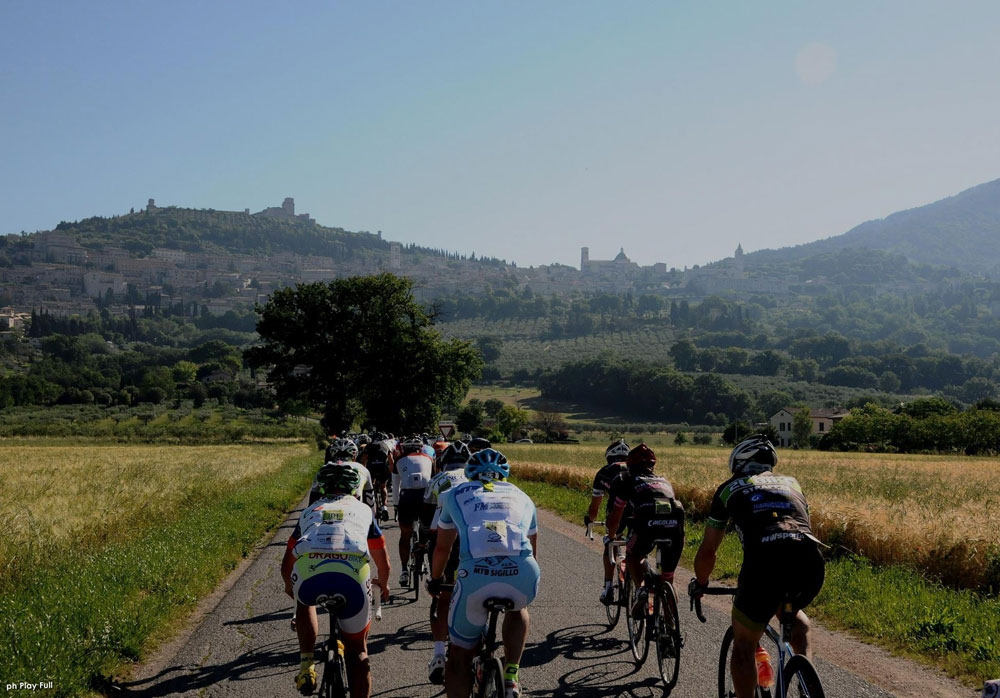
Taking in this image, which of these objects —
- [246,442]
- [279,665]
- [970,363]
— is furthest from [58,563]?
[970,363]

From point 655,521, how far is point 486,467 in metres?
2.40

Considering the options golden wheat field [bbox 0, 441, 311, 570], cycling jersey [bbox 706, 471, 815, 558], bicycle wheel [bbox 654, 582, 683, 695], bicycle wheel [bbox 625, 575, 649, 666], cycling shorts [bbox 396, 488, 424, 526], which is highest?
cycling jersey [bbox 706, 471, 815, 558]

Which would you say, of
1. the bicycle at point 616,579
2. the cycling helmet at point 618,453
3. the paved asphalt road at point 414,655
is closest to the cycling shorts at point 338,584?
the paved asphalt road at point 414,655

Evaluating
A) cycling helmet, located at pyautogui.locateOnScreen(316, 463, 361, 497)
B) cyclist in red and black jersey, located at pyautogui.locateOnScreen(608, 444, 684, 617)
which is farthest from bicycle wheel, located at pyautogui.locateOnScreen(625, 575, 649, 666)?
cycling helmet, located at pyautogui.locateOnScreen(316, 463, 361, 497)

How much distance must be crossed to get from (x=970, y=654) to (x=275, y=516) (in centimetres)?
1531

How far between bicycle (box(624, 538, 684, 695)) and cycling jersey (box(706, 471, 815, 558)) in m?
2.04

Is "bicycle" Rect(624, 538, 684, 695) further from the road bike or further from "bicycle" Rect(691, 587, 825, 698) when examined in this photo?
the road bike

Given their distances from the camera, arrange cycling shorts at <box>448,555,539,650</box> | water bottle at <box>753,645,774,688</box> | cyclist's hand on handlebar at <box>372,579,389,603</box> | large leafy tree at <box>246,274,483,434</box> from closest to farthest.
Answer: water bottle at <box>753,645,774,688</box> → cycling shorts at <box>448,555,539,650</box> → cyclist's hand on handlebar at <box>372,579,389,603</box> → large leafy tree at <box>246,274,483,434</box>

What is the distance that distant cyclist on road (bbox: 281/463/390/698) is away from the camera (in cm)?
520

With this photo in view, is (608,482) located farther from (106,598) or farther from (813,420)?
(813,420)

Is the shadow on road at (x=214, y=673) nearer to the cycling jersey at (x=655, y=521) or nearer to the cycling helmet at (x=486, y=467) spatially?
the cycling helmet at (x=486, y=467)

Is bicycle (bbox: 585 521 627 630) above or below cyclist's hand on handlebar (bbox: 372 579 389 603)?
below

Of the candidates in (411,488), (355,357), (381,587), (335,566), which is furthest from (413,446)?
(355,357)

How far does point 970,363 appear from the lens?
195625 millimetres
